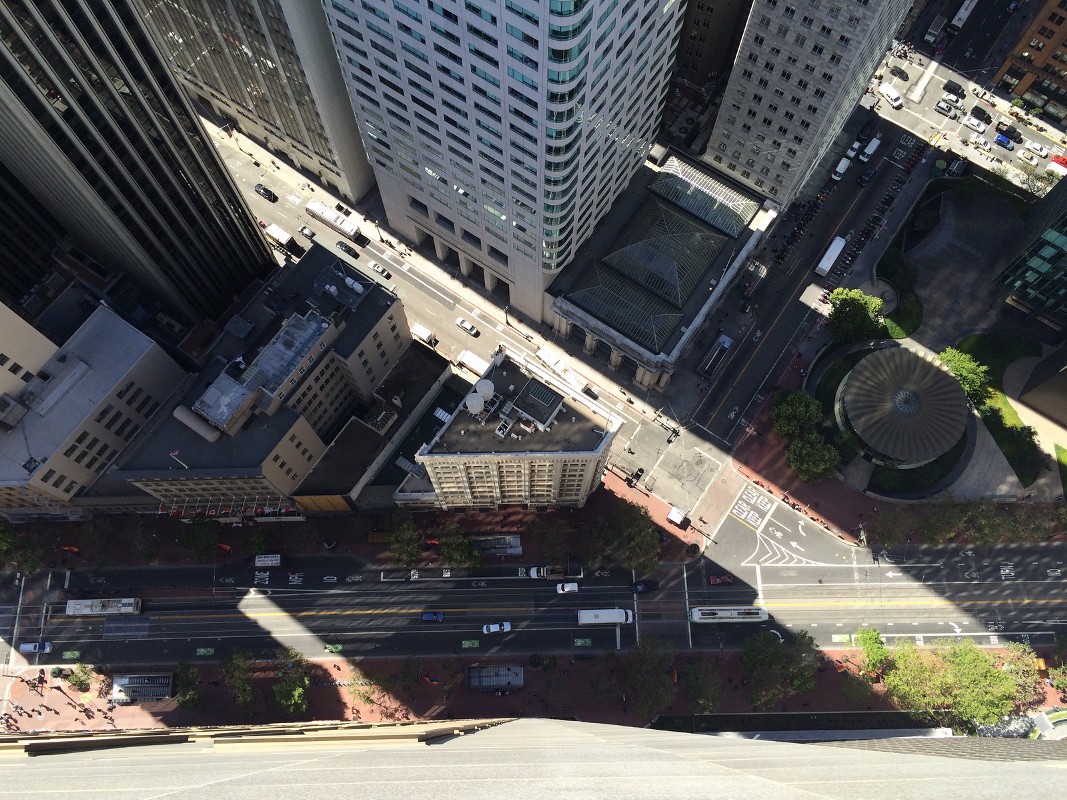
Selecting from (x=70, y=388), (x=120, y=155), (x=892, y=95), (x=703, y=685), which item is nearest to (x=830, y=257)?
(x=892, y=95)

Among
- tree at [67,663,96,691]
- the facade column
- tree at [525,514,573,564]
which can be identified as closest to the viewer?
tree at [67,663,96,691]

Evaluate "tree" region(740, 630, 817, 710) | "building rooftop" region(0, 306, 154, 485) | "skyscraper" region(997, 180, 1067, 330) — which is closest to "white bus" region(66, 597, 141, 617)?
"building rooftop" region(0, 306, 154, 485)

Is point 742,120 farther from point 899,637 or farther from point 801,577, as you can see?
point 899,637

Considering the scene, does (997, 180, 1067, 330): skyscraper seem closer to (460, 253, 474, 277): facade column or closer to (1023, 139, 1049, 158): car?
(1023, 139, 1049, 158): car

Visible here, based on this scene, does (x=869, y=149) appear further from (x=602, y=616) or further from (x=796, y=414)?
(x=602, y=616)

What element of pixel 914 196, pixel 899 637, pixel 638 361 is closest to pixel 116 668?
pixel 638 361

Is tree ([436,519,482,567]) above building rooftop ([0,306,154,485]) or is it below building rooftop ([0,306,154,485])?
above

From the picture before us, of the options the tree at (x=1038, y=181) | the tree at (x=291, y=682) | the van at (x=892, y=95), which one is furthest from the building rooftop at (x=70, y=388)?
the tree at (x=1038, y=181)
